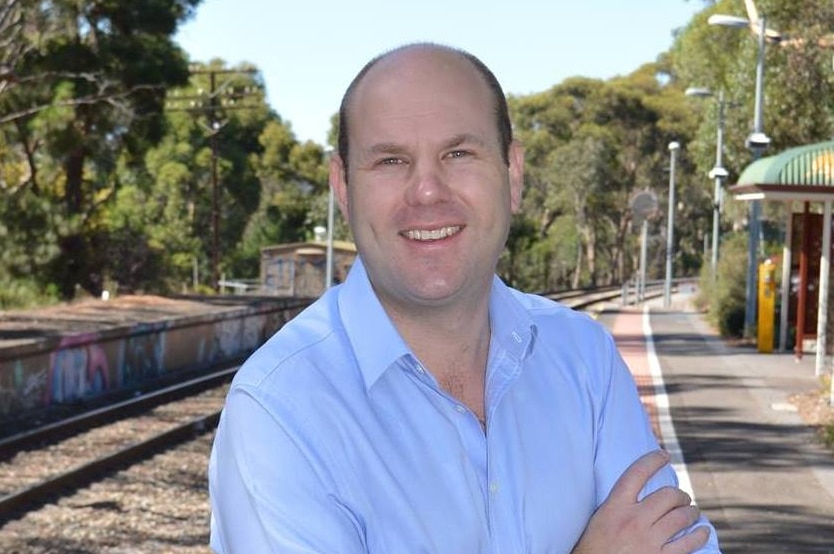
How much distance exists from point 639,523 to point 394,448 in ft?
1.69

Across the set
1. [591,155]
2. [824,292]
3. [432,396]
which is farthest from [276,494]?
[591,155]

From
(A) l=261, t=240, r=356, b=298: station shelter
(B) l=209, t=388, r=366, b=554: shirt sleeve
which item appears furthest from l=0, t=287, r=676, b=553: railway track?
(A) l=261, t=240, r=356, b=298: station shelter

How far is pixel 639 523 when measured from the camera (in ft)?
7.73

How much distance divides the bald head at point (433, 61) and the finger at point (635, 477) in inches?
25.5

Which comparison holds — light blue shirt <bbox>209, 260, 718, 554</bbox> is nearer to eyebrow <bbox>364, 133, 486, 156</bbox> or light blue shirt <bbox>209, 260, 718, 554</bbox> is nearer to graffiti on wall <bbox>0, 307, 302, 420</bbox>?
eyebrow <bbox>364, 133, 486, 156</bbox>

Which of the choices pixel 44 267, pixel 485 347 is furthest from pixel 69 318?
pixel 485 347

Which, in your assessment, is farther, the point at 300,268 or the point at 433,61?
the point at 300,268

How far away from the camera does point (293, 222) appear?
230 ft

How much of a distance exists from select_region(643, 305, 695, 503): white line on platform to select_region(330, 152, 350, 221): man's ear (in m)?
4.42

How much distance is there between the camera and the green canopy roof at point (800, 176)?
18.4m

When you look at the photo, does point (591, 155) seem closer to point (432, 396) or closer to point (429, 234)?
point (429, 234)

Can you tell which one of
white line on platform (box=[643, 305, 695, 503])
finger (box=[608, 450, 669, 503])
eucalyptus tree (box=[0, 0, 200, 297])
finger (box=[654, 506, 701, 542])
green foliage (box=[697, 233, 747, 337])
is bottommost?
white line on platform (box=[643, 305, 695, 503])

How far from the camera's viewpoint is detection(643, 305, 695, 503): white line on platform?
1063 centimetres

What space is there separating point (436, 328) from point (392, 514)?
0.42m
